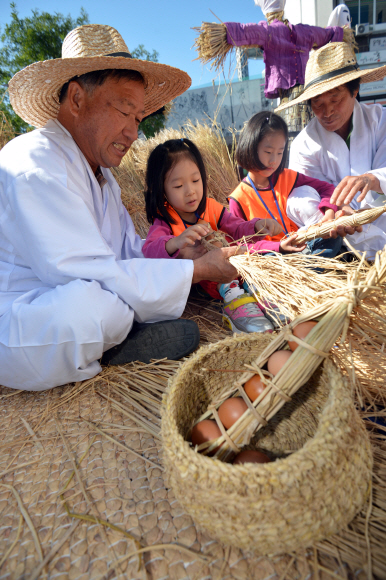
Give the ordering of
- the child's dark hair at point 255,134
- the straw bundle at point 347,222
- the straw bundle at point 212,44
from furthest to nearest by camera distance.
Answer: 1. the straw bundle at point 212,44
2. the child's dark hair at point 255,134
3. the straw bundle at point 347,222

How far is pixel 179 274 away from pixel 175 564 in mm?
890

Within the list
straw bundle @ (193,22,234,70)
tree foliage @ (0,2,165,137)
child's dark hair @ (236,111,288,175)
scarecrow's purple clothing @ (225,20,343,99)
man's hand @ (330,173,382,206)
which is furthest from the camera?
tree foliage @ (0,2,165,137)

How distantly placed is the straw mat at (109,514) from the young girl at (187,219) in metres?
0.69

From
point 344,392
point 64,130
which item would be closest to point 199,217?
point 64,130

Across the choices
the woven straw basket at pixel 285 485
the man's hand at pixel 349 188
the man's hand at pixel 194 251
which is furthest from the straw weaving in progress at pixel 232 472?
the man's hand at pixel 349 188

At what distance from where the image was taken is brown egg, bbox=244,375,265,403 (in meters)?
0.83

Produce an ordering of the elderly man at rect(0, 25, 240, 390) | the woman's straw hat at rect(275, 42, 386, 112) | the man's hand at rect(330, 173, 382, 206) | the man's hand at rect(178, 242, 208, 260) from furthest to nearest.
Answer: the woman's straw hat at rect(275, 42, 386, 112) < the man's hand at rect(330, 173, 382, 206) < the man's hand at rect(178, 242, 208, 260) < the elderly man at rect(0, 25, 240, 390)

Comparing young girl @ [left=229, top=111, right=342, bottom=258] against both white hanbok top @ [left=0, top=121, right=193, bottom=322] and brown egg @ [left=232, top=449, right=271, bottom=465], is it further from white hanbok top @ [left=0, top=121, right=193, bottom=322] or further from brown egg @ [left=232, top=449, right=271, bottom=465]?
brown egg @ [left=232, top=449, right=271, bottom=465]

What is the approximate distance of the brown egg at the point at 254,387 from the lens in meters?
0.83

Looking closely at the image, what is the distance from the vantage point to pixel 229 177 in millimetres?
3650

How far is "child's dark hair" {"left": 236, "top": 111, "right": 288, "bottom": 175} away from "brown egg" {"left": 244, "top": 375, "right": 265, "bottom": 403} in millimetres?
1650

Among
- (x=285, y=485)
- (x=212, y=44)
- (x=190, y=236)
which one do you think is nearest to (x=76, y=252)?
(x=190, y=236)

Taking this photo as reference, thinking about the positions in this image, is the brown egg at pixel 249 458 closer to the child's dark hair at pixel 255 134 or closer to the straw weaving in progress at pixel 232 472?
the straw weaving in progress at pixel 232 472

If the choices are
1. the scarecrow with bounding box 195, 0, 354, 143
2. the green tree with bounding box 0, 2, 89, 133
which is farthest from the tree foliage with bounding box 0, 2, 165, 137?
the scarecrow with bounding box 195, 0, 354, 143
